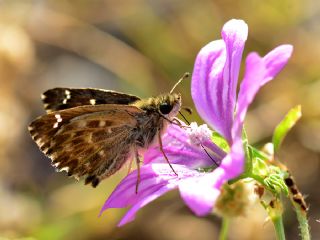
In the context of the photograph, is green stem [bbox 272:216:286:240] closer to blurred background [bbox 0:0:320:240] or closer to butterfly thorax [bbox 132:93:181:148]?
butterfly thorax [bbox 132:93:181:148]

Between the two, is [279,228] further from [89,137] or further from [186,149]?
[89,137]

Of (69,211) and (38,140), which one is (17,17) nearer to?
(69,211)

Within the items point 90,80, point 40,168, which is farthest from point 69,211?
point 90,80

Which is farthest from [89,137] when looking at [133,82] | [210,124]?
[133,82]

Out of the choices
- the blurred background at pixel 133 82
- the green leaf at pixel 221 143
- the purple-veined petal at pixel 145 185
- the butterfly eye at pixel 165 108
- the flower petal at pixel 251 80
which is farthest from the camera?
the blurred background at pixel 133 82

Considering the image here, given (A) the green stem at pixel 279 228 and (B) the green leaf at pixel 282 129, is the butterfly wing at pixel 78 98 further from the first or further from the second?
(A) the green stem at pixel 279 228

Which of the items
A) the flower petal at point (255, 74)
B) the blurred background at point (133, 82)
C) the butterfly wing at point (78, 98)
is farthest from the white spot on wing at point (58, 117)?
the blurred background at point (133, 82)
